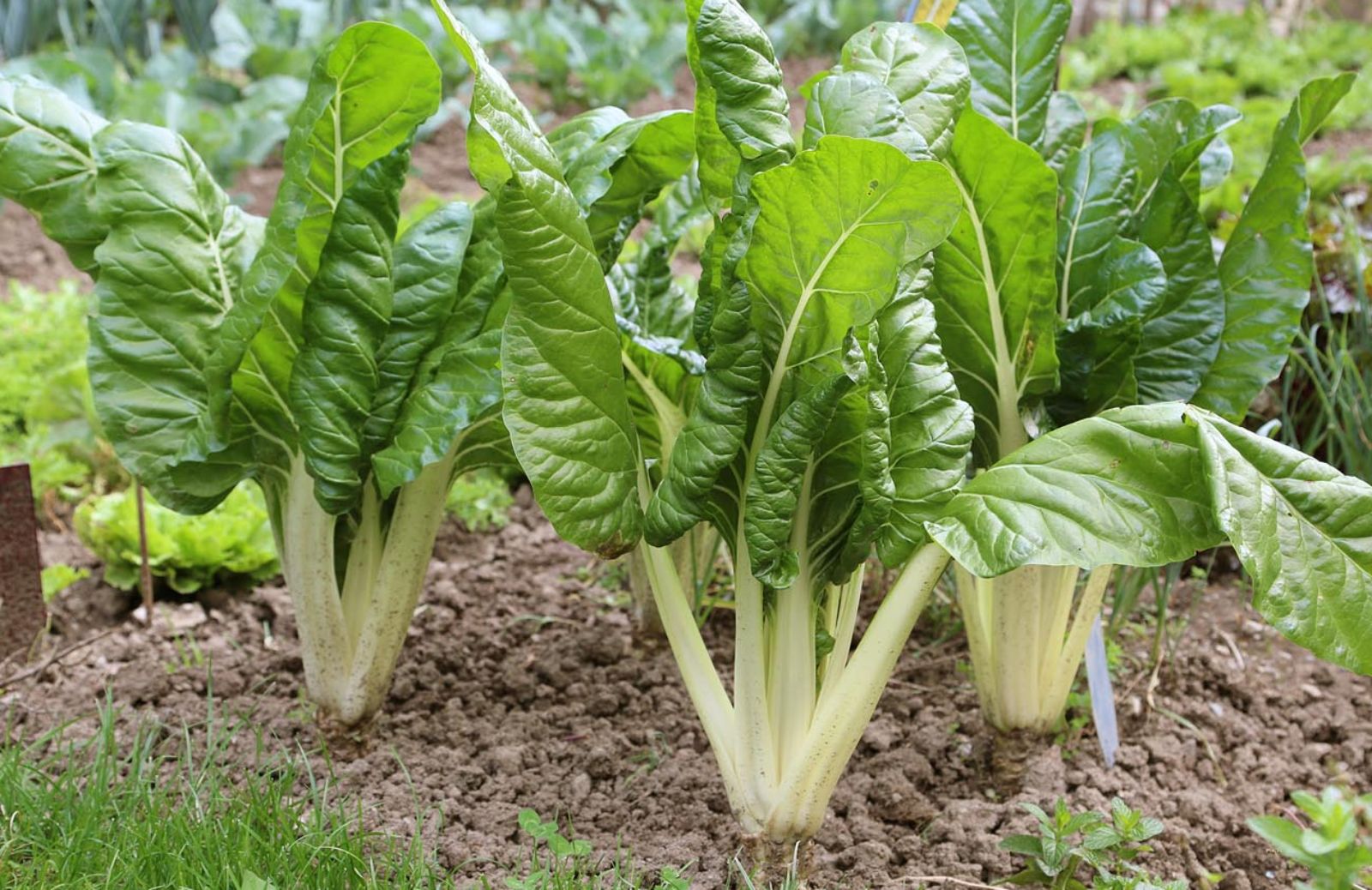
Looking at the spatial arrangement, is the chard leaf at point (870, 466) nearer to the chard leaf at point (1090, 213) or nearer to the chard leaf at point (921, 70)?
the chard leaf at point (921, 70)

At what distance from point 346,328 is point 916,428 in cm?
82

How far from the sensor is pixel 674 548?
2.30 metres

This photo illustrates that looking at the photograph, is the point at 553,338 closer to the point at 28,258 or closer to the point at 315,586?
the point at 315,586

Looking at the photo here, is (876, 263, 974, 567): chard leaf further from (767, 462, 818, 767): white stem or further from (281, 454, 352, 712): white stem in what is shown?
(281, 454, 352, 712): white stem

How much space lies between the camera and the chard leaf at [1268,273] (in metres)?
1.89

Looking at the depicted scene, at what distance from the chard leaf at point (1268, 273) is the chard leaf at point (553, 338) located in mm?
935

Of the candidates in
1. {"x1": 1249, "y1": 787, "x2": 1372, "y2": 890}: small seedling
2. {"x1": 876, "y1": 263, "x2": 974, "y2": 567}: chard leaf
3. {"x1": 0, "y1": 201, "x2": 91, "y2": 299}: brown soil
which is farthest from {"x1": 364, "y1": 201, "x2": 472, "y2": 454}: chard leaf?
{"x1": 0, "y1": 201, "x2": 91, "y2": 299}: brown soil

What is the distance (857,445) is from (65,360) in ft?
9.48

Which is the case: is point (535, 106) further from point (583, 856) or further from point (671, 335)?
point (583, 856)

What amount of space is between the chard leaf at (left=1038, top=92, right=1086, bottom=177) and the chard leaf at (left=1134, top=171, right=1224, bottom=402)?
0.83 feet

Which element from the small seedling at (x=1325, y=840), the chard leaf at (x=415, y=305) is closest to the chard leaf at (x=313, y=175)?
the chard leaf at (x=415, y=305)

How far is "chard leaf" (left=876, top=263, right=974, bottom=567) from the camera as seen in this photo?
163 cm

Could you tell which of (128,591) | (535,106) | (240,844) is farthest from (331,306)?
(535,106)

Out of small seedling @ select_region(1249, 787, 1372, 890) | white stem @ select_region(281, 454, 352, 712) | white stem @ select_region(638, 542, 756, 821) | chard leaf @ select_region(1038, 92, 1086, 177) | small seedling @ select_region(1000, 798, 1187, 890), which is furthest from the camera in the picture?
chard leaf @ select_region(1038, 92, 1086, 177)
